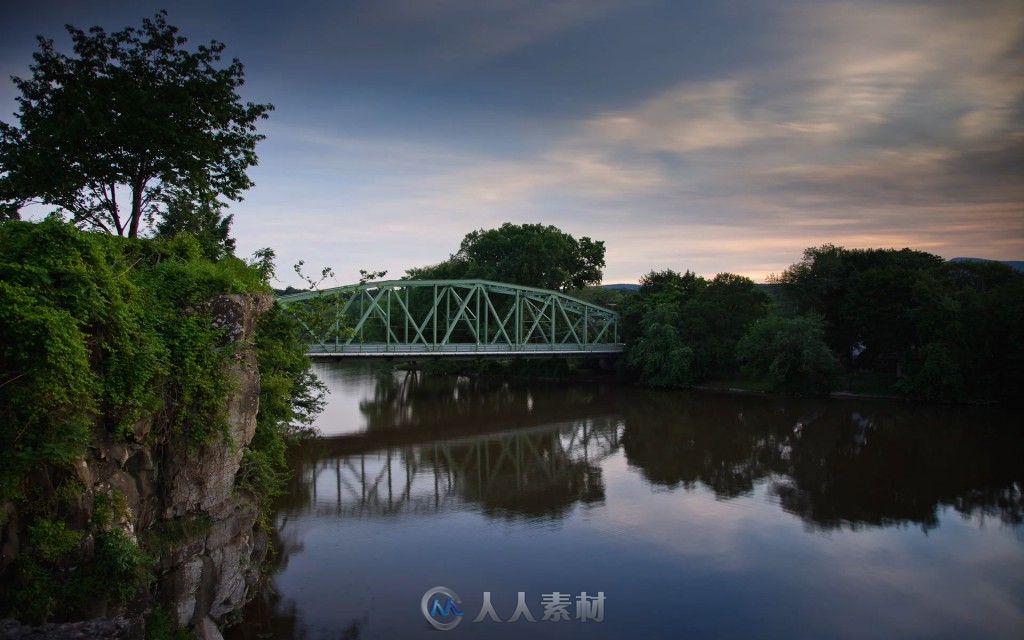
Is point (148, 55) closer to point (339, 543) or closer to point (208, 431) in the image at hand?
point (208, 431)

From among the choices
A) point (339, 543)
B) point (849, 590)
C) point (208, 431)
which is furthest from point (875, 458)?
point (208, 431)

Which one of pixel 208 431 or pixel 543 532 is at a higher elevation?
pixel 208 431

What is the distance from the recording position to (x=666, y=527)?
1531 cm

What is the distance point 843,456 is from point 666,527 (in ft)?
34.1

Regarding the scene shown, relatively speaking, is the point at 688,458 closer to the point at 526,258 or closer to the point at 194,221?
the point at 194,221

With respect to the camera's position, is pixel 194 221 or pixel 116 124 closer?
pixel 116 124

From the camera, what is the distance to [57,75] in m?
13.8

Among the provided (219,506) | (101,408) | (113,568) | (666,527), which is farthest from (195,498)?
(666,527)

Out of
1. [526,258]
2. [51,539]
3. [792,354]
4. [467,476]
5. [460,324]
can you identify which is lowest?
[467,476]

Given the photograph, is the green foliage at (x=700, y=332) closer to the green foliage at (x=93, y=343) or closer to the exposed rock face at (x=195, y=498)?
the exposed rock face at (x=195, y=498)

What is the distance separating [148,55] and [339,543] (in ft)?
36.1

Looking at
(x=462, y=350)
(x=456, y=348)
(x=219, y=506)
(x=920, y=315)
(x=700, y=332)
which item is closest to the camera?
(x=219, y=506)

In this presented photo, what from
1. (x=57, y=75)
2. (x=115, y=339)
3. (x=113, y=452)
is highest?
(x=57, y=75)

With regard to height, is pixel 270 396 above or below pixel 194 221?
below
